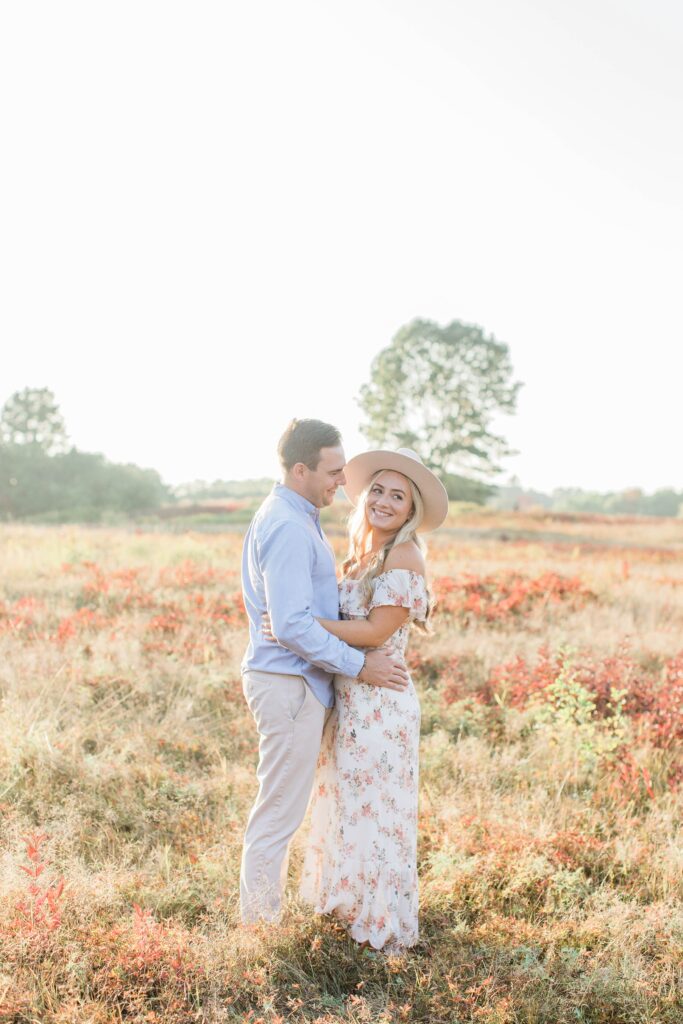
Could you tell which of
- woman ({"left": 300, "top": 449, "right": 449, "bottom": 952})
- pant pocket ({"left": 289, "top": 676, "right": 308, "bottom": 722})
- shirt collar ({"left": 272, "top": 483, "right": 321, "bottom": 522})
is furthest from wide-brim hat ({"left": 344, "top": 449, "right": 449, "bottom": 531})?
pant pocket ({"left": 289, "top": 676, "right": 308, "bottom": 722})

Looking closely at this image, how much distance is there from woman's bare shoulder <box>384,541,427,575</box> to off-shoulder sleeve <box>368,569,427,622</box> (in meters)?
0.03

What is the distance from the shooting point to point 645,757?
5.53m

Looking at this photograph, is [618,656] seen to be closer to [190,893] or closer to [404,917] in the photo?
[404,917]

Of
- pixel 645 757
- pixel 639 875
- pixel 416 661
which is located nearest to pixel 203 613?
pixel 416 661

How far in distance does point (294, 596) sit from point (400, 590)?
1.83 feet

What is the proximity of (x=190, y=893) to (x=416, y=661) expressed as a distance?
13.5 ft

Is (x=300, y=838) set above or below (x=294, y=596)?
below

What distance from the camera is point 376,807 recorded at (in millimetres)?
3664

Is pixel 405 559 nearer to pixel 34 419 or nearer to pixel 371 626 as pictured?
pixel 371 626

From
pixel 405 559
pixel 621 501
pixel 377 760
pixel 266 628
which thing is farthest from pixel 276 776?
pixel 621 501

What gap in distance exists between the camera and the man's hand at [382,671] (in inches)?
142

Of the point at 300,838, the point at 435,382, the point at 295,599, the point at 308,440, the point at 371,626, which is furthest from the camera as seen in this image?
the point at 435,382

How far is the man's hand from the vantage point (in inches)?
142

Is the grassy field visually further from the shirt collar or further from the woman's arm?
the shirt collar
